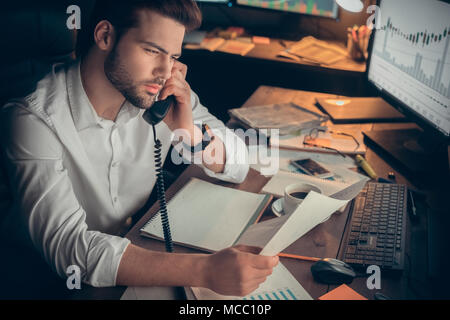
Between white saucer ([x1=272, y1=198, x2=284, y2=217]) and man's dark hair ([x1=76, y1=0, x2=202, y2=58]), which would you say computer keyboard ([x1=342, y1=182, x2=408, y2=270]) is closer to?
white saucer ([x1=272, y1=198, x2=284, y2=217])

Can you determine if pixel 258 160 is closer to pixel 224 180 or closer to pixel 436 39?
pixel 224 180

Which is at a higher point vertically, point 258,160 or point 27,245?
point 258,160

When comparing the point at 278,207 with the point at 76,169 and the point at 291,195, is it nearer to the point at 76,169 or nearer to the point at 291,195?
the point at 291,195

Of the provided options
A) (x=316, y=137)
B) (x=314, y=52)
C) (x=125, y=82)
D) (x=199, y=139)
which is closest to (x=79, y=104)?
(x=125, y=82)

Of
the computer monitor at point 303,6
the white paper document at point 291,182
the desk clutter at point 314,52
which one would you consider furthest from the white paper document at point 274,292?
the computer monitor at point 303,6

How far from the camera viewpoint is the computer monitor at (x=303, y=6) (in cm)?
233

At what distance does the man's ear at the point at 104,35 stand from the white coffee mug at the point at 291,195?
0.64 meters

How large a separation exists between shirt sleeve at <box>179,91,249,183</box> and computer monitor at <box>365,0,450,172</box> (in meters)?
0.50

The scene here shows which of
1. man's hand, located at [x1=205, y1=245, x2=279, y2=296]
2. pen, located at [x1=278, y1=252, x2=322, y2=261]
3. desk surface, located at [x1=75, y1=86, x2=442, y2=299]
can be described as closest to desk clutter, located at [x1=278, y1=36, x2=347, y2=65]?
desk surface, located at [x1=75, y1=86, x2=442, y2=299]

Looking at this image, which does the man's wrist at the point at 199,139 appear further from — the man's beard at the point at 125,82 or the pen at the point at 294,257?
the pen at the point at 294,257
